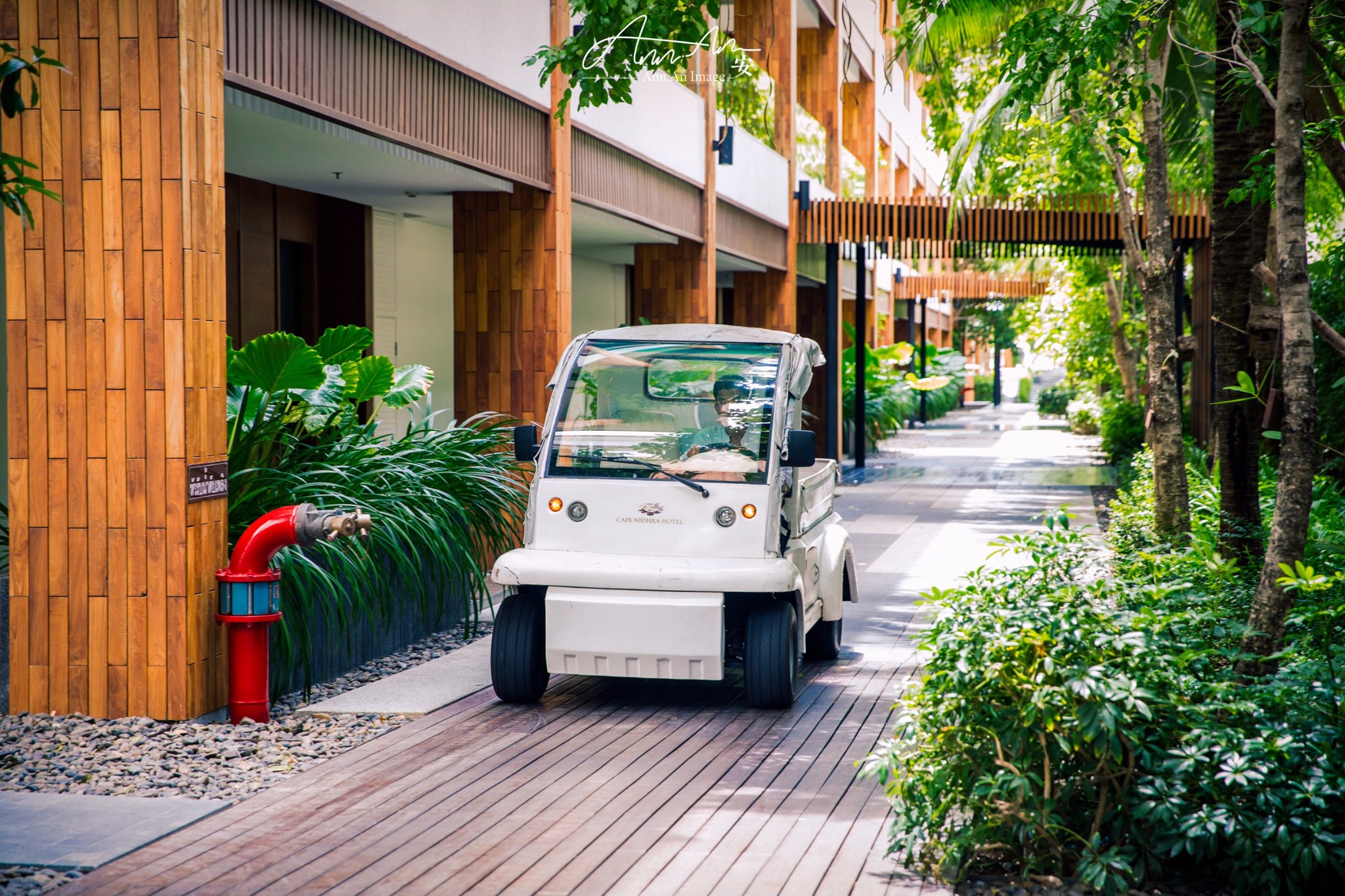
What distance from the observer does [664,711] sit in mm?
7109

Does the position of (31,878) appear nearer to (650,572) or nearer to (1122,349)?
(650,572)

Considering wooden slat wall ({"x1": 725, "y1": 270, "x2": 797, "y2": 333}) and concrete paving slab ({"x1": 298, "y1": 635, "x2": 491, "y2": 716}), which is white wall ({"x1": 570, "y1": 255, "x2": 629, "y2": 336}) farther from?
concrete paving slab ({"x1": 298, "y1": 635, "x2": 491, "y2": 716})

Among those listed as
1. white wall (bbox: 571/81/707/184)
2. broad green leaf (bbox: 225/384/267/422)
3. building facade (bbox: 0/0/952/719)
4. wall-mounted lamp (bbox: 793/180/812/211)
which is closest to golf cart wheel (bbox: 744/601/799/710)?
building facade (bbox: 0/0/952/719)

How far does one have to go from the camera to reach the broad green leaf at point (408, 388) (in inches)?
367

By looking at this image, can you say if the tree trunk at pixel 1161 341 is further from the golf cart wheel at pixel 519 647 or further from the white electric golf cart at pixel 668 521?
the golf cart wheel at pixel 519 647

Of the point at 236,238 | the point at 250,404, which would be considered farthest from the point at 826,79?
the point at 250,404

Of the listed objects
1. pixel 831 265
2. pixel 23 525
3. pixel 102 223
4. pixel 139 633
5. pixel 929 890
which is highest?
pixel 831 265

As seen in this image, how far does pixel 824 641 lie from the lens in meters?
8.38

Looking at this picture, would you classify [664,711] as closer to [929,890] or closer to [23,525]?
[929,890]

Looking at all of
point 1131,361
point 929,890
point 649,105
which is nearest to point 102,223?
point 929,890

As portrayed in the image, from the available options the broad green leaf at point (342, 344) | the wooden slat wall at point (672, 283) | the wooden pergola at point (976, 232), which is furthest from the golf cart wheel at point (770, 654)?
the wooden pergola at point (976, 232)

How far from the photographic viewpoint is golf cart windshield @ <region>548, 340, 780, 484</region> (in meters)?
7.26

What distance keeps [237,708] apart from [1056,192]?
17913mm

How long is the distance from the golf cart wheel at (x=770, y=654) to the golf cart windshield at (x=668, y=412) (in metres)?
0.69
